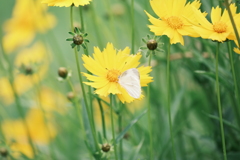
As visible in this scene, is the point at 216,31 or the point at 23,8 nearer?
the point at 216,31

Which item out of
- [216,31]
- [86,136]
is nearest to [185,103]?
[86,136]

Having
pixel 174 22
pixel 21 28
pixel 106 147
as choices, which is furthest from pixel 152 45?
pixel 21 28

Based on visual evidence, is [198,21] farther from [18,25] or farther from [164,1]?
[18,25]

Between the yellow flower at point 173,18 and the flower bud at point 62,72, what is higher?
the yellow flower at point 173,18

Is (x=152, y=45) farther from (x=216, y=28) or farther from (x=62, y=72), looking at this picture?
(x=62, y=72)

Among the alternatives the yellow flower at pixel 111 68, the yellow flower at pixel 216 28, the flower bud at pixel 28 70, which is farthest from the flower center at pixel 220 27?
the flower bud at pixel 28 70

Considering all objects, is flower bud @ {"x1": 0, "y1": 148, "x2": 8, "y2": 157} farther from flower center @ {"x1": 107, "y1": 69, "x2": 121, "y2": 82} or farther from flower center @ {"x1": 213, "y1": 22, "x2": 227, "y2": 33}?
flower center @ {"x1": 213, "y1": 22, "x2": 227, "y2": 33}

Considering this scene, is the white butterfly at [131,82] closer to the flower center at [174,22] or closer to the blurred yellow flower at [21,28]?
the flower center at [174,22]

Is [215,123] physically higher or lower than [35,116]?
higher
